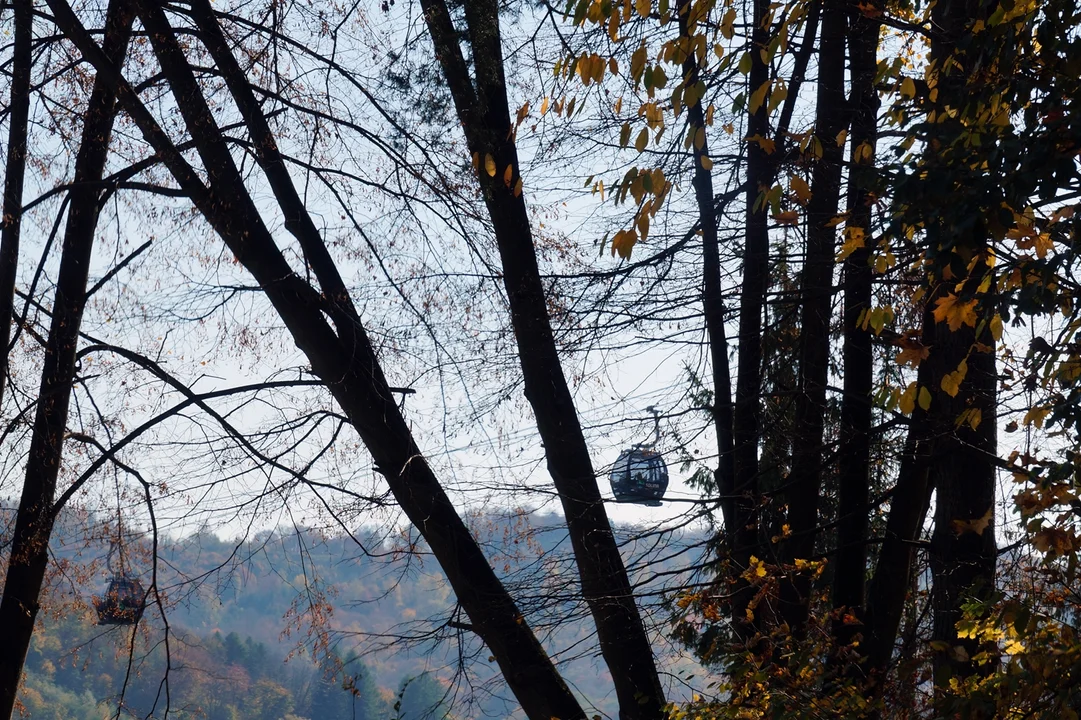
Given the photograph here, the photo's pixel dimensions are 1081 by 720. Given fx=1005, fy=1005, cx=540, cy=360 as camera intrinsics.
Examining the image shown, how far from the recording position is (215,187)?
5.81 metres

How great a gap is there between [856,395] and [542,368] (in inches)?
72.9

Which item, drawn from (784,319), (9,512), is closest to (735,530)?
(784,319)

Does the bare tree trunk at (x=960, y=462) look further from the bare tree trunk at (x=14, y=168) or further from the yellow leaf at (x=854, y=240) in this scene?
the bare tree trunk at (x=14, y=168)

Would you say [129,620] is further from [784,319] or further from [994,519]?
[994,519]

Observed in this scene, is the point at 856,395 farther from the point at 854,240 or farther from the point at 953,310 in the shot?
the point at 953,310

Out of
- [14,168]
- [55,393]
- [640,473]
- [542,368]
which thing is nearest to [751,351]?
[640,473]

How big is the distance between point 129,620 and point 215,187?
11.0 feet

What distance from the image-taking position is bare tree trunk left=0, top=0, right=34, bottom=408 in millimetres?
6793

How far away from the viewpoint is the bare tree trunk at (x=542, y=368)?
543cm

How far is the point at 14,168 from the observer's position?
6879 millimetres

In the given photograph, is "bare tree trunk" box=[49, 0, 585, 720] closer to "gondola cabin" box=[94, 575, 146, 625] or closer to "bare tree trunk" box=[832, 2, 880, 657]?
"bare tree trunk" box=[832, 2, 880, 657]

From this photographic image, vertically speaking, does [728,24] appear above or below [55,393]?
above

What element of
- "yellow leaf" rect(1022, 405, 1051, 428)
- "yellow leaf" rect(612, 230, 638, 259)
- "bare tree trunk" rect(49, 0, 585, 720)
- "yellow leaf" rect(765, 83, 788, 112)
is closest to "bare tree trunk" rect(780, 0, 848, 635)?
"bare tree trunk" rect(49, 0, 585, 720)

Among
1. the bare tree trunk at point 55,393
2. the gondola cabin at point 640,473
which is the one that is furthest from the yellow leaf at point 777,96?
the bare tree trunk at point 55,393
